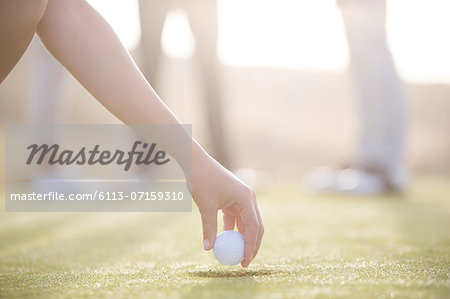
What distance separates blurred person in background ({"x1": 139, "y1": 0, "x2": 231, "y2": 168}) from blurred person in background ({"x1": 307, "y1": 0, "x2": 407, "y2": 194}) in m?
1.32

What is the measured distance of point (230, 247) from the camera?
50.5 inches

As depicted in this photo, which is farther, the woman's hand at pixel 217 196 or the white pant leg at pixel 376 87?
the white pant leg at pixel 376 87

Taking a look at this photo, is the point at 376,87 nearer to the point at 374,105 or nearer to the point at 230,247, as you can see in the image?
the point at 374,105

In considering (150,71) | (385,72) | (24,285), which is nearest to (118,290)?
(24,285)

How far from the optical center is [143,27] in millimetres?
5137

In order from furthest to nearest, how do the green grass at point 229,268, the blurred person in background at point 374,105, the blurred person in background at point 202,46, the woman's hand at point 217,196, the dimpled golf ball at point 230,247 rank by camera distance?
the blurred person in background at point 202,46
the blurred person in background at point 374,105
the dimpled golf ball at point 230,247
the woman's hand at point 217,196
the green grass at point 229,268

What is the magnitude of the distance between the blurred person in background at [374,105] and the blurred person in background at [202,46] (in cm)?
132

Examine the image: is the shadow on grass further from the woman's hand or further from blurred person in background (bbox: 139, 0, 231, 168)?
blurred person in background (bbox: 139, 0, 231, 168)

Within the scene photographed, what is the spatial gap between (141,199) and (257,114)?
50.0 feet

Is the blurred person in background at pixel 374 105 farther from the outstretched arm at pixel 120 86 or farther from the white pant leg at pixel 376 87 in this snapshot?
the outstretched arm at pixel 120 86

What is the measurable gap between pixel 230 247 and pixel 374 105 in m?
3.28

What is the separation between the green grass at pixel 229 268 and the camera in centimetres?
Result: 106

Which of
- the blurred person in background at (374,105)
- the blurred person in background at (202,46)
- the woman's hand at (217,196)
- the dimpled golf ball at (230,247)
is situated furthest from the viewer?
the blurred person in background at (202,46)

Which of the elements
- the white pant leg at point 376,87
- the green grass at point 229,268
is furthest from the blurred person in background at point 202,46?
the green grass at point 229,268
